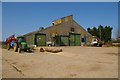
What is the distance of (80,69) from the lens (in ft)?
42.3

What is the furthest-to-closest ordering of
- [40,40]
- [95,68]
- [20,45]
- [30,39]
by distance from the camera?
1. [40,40]
2. [30,39]
3. [20,45]
4. [95,68]

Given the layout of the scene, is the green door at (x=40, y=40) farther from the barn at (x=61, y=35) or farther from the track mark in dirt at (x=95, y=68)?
the track mark in dirt at (x=95, y=68)

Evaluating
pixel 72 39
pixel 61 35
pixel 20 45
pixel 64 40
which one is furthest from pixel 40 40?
pixel 20 45

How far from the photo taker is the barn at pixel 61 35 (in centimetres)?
5016

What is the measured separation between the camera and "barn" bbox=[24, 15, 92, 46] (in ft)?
165

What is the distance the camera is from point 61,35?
5309 cm

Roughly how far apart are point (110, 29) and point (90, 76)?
71343mm

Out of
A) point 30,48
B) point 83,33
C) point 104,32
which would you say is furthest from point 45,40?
point 104,32

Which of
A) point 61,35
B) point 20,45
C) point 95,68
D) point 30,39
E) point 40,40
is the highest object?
point 61,35

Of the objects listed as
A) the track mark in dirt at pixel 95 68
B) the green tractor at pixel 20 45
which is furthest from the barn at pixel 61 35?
the track mark in dirt at pixel 95 68

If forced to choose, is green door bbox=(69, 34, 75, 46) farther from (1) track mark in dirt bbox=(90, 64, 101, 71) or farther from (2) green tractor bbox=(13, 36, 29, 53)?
(1) track mark in dirt bbox=(90, 64, 101, 71)

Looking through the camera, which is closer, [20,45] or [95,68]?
[95,68]

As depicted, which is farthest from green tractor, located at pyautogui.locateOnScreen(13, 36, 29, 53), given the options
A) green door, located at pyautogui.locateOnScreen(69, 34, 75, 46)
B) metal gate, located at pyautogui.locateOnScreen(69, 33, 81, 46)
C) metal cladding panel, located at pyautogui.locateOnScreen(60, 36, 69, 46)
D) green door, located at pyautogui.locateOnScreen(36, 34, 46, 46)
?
metal gate, located at pyautogui.locateOnScreen(69, 33, 81, 46)

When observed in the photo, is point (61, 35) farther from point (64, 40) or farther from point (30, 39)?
point (30, 39)
